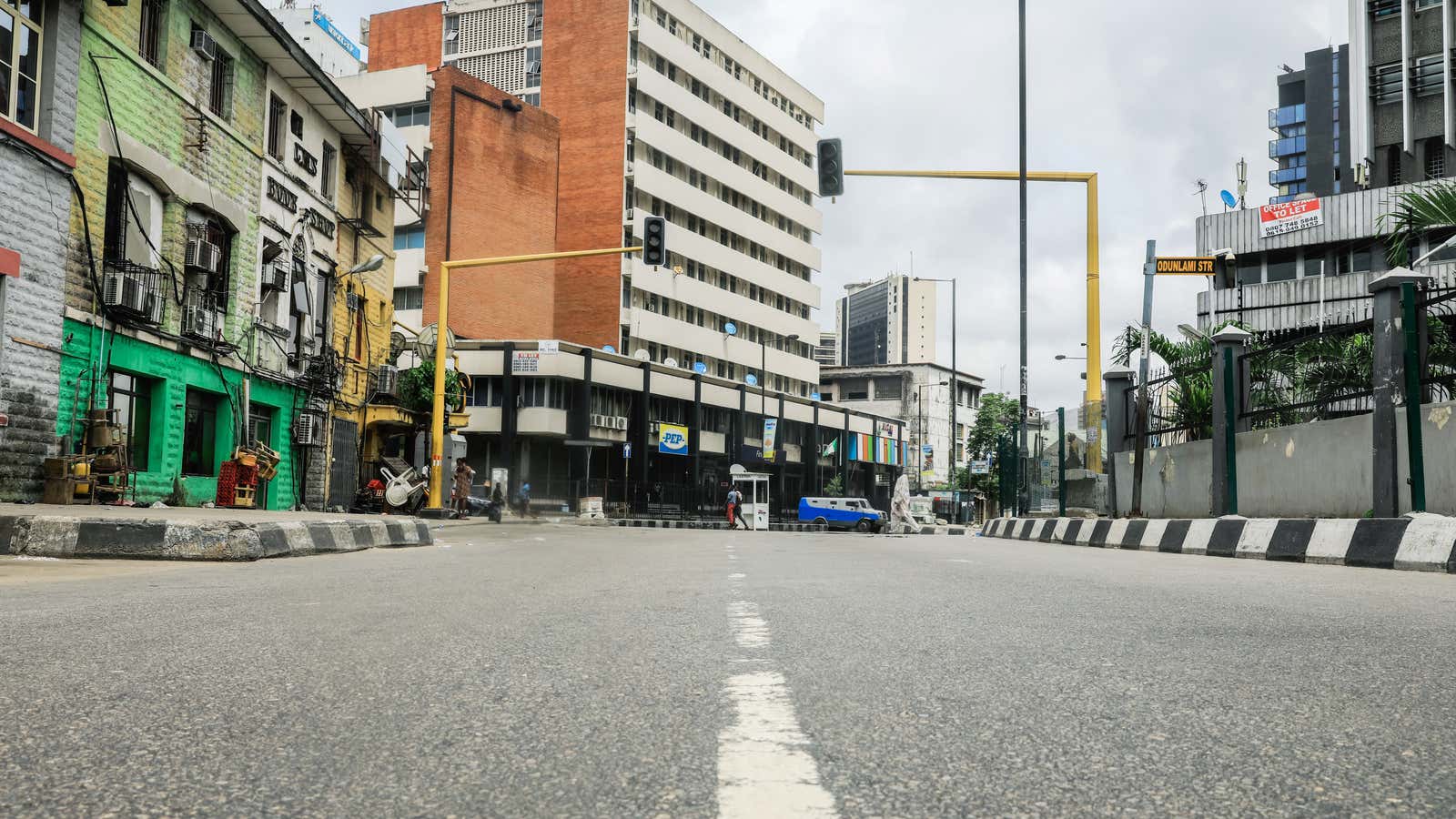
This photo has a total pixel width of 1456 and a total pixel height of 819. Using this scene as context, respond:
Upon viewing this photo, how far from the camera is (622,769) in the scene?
87.7 inches

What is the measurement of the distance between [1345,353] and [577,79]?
5149 cm

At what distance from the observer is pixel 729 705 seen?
2.93 metres

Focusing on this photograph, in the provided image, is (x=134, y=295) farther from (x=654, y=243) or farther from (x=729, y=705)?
(x=729, y=705)

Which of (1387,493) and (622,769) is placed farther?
(1387,493)

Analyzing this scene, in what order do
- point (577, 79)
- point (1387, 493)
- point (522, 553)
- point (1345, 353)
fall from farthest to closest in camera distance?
point (577, 79) < point (522, 553) < point (1345, 353) < point (1387, 493)

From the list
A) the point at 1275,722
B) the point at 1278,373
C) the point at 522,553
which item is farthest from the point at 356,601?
the point at 1278,373

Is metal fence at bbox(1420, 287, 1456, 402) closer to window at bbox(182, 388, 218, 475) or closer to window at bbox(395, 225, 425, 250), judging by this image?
window at bbox(182, 388, 218, 475)

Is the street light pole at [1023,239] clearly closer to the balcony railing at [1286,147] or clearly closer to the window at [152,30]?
the window at [152,30]

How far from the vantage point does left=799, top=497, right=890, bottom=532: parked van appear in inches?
1780

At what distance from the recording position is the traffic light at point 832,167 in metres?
21.2

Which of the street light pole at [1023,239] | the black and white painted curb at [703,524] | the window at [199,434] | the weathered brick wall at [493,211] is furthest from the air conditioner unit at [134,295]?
the weathered brick wall at [493,211]

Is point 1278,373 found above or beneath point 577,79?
beneath

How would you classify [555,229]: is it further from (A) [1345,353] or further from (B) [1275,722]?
(B) [1275,722]

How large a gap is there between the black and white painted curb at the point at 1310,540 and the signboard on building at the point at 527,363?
35.8 meters
